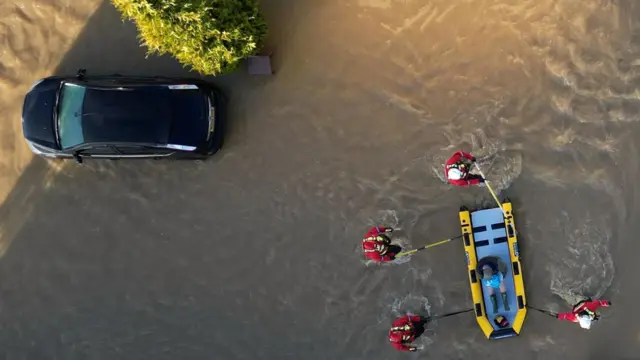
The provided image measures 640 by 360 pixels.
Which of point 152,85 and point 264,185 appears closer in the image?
point 152,85

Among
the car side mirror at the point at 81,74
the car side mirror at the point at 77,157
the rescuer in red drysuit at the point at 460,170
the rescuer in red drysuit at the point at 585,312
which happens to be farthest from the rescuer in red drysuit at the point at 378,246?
the car side mirror at the point at 81,74

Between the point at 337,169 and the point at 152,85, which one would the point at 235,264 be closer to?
the point at 337,169

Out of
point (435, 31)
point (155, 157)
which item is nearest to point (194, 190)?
point (155, 157)

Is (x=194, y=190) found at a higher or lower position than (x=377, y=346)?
higher

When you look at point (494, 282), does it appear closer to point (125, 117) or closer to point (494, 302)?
point (494, 302)

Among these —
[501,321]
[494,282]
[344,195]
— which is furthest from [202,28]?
[501,321]

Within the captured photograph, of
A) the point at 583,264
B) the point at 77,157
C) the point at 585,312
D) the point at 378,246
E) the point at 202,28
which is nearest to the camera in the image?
the point at 202,28

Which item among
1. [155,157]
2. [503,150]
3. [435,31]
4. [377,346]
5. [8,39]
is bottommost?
[377,346]

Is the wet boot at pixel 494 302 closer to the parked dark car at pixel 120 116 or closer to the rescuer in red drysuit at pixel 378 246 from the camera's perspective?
the rescuer in red drysuit at pixel 378 246
